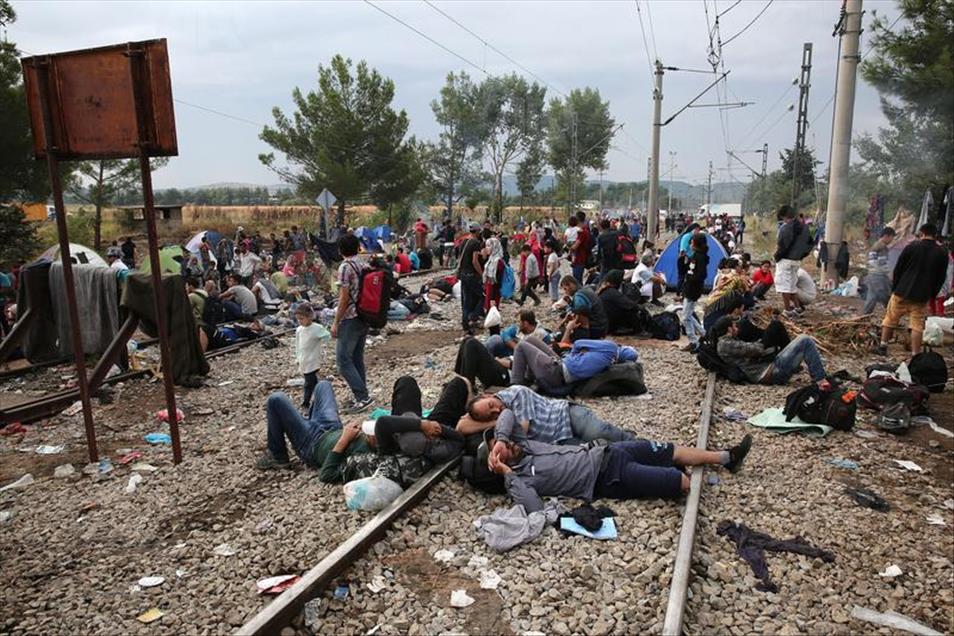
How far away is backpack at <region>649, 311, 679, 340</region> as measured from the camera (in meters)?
11.9

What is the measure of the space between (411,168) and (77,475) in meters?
38.3

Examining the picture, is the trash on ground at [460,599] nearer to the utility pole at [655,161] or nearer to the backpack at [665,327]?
the backpack at [665,327]

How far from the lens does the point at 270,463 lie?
612 cm

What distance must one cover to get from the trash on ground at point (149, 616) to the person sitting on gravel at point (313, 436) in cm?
190

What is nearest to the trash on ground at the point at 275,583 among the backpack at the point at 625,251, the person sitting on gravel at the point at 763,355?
the person sitting on gravel at the point at 763,355

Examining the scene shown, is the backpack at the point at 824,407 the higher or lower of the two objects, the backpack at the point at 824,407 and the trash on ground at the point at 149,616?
the higher

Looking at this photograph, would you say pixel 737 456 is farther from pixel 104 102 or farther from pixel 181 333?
pixel 181 333

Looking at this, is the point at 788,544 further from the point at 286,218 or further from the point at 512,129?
the point at 512,129

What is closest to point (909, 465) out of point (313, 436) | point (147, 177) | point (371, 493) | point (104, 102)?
point (371, 493)

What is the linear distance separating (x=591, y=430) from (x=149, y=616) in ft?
12.0

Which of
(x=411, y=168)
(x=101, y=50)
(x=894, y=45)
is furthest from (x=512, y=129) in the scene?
(x=101, y=50)

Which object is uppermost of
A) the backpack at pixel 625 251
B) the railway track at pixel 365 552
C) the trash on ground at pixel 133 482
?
the backpack at pixel 625 251

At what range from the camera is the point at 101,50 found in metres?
5.52

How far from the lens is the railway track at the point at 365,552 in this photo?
11.5ft
